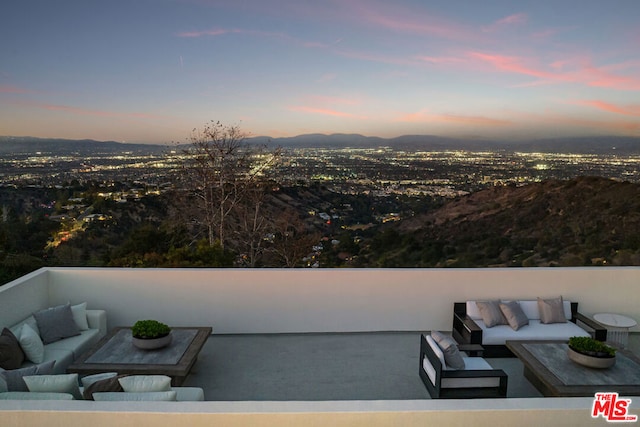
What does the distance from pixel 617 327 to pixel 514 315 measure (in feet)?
4.44

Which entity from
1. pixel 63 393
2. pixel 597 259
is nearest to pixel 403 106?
pixel 597 259

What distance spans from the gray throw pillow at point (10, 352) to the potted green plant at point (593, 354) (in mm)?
5268

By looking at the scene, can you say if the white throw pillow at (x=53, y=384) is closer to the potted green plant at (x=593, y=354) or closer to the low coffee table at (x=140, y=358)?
the low coffee table at (x=140, y=358)

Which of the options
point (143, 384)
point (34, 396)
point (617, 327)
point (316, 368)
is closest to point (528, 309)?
point (617, 327)

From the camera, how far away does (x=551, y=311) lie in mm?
5609

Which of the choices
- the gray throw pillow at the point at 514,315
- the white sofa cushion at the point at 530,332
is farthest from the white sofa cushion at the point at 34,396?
the gray throw pillow at the point at 514,315

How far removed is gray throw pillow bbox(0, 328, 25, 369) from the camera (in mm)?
4020

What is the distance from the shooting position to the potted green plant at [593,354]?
421 centimetres

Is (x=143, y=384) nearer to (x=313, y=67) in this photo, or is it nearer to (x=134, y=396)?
(x=134, y=396)

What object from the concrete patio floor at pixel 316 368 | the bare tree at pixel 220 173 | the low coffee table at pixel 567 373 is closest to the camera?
the low coffee table at pixel 567 373

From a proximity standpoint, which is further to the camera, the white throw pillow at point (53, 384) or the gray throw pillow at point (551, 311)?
the gray throw pillow at point (551, 311)

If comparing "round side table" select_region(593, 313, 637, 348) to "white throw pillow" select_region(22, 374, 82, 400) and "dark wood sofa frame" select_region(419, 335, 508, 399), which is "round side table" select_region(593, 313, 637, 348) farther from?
"white throw pillow" select_region(22, 374, 82, 400)

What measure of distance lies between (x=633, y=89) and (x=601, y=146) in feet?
5.89

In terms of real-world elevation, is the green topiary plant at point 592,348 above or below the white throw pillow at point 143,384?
below
